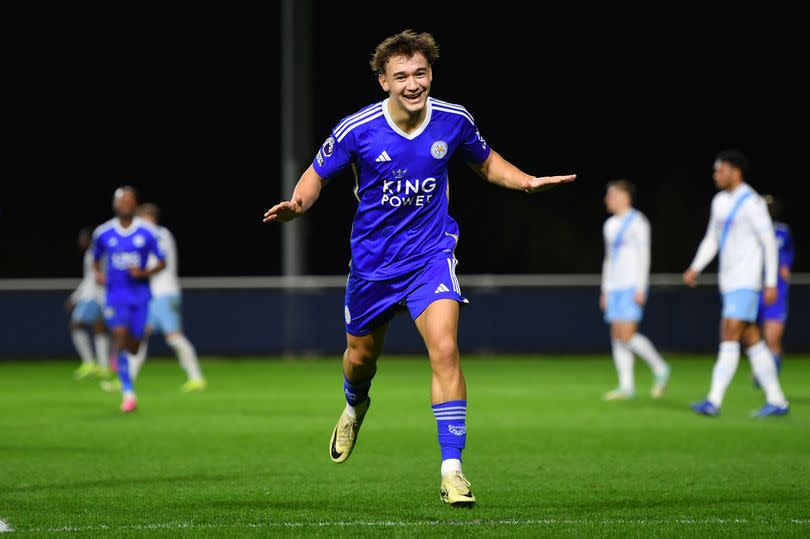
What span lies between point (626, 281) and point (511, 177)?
25.0 ft

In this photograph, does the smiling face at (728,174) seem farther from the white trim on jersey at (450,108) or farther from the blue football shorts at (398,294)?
the blue football shorts at (398,294)

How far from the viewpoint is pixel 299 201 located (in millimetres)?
7242

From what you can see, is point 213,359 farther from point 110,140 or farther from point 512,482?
point 110,140

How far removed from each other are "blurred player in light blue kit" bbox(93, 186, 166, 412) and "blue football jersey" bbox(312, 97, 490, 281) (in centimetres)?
697

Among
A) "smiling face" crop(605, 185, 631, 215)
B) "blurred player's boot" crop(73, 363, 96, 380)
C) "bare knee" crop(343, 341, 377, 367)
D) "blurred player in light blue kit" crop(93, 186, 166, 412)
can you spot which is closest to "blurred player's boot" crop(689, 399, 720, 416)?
"smiling face" crop(605, 185, 631, 215)

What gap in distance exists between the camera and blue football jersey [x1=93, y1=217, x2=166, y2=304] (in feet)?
46.6

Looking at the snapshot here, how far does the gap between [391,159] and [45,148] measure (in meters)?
39.2

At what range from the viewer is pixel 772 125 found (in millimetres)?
40906

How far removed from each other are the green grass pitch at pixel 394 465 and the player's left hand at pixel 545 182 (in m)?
1.75

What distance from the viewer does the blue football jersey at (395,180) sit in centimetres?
740

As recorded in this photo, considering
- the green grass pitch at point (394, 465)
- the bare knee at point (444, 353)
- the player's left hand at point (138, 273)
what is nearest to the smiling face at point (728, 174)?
the green grass pitch at point (394, 465)

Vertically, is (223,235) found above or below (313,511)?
below

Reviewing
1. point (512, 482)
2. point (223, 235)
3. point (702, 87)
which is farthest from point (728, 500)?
point (223, 235)

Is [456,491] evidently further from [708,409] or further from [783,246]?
[783,246]
